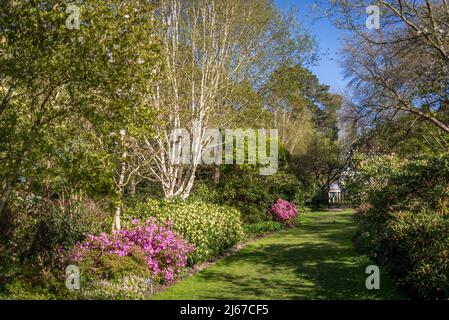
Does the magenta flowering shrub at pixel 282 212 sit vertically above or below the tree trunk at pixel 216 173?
below

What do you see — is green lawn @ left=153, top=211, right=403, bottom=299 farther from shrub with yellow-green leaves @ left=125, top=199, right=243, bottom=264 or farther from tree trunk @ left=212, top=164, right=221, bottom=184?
tree trunk @ left=212, top=164, right=221, bottom=184

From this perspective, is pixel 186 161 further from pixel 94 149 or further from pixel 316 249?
pixel 94 149

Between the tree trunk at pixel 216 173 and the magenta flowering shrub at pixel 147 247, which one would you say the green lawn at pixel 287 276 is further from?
the tree trunk at pixel 216 173

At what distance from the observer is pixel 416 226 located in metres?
8.66

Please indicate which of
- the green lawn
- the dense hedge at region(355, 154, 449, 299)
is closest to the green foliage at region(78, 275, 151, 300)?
the green lawn

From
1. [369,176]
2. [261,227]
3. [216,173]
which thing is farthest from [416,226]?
[216,173]

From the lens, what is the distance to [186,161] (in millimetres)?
17172

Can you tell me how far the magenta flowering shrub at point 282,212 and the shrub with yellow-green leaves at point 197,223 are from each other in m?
7.16

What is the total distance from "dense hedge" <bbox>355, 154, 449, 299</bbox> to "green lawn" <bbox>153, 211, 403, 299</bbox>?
1.92 feet

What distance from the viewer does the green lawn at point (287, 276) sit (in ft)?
29.3

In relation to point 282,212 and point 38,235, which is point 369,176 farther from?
point 282,212

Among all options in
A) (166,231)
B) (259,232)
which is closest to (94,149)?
(166,231)

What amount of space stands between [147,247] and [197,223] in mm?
2922

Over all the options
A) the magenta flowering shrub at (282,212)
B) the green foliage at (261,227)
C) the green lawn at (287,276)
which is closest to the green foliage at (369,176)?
the green lawn at (287,276)
